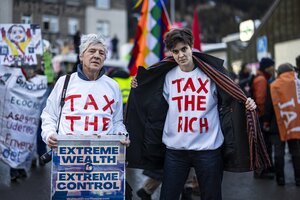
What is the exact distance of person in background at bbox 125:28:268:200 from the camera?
391 centimetres

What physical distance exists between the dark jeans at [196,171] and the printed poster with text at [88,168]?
1.85 feet

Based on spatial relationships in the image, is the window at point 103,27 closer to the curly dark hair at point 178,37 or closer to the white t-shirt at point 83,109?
the curly dark hair at point 178,37

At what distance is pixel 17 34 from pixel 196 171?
5201mm

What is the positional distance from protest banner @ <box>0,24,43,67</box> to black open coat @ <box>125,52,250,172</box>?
4.45 meters

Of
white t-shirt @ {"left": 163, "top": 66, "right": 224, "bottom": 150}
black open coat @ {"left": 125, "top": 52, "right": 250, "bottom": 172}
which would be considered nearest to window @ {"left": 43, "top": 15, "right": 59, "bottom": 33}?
black open coat @ {"left": 125, "top": 52, "right": 250, "bottom": 172}

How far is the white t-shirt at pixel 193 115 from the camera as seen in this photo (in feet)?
12.8

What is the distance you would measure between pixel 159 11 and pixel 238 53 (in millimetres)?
6729

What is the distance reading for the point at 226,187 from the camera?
23.3 ft

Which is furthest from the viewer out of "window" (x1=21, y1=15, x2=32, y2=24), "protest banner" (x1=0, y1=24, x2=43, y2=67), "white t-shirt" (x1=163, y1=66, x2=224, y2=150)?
"window" (x1=21, y1=15, x2=32, y2=24)

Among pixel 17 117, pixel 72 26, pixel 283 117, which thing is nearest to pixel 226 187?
pixel 283 117

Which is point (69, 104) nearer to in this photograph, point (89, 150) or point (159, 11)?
point (89, 150)

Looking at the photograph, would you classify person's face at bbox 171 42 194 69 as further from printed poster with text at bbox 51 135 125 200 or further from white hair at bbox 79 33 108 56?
printed poster with text at bbox 51 135 125 200

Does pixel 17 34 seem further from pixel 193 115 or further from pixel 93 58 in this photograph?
pixel 193 115

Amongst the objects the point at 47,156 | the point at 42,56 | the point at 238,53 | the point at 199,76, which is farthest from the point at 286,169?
the point at 238,53
